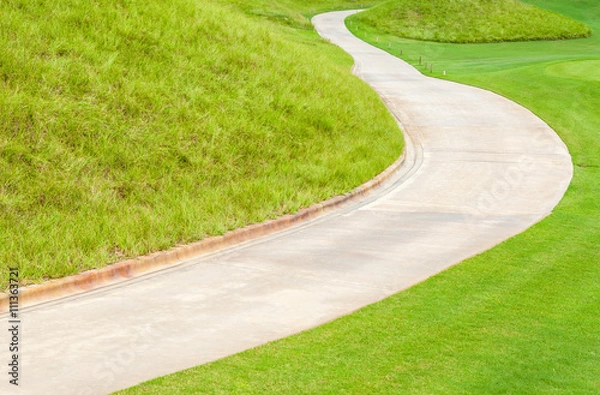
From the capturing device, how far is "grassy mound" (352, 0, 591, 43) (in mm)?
64125

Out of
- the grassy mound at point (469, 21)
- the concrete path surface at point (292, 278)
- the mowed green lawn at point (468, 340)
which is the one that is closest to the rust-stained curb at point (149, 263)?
the concrete path surface at point (292, 278)

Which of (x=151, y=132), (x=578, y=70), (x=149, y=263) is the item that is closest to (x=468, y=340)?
(x=149, y=263)

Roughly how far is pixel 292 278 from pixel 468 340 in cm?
320

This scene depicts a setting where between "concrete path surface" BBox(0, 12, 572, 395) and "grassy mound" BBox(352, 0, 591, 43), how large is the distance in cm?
4378

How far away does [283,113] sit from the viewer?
64.1 ft

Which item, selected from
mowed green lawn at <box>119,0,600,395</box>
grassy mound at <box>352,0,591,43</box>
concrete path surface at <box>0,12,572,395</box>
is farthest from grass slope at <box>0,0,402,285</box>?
grassy mound at <box>352,0,591,43</box>

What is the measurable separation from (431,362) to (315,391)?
1346 mm

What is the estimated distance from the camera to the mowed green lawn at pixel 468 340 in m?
7.47

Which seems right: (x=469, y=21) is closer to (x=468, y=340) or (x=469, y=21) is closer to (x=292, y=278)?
(x=292, y=278)

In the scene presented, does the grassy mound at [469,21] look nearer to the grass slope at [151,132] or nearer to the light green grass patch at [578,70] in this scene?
the light green grass patch at [578,70]

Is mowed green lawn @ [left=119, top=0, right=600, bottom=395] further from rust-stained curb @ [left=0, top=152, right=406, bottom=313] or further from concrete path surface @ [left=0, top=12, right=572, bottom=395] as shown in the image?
rust-stained curb @ [left=0, top=152, right=406, bottom=313]

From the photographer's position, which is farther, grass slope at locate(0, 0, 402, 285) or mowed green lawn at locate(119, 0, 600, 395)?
grass slope at locate(0, 0, 402, 285)

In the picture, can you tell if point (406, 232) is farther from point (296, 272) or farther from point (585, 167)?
point (585, 167)

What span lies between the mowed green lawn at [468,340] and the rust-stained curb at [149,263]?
3403mm
